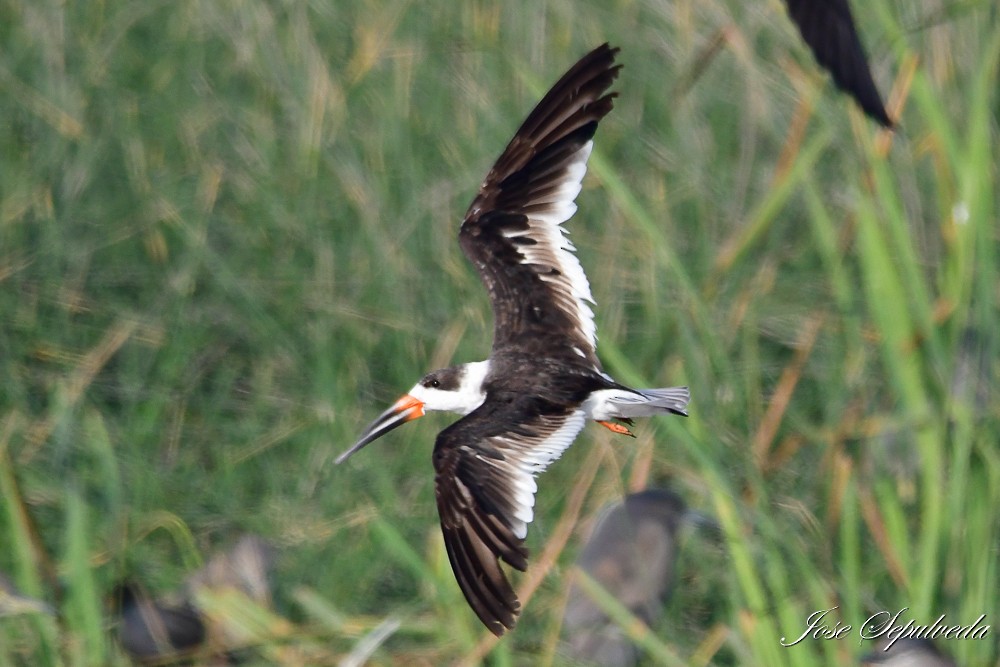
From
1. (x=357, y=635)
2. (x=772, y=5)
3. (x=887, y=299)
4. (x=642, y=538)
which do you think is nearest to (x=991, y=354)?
(x=887, y=299)

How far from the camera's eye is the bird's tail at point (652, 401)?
11.5ft

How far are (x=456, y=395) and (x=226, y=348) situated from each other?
1.72 metres

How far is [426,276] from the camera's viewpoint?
16.9ft

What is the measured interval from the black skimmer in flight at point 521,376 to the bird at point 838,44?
0.60 metres

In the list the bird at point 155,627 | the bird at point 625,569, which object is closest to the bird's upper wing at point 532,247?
the bird at point 625,569

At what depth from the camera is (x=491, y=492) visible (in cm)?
339

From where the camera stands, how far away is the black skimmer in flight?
3344 millimetres

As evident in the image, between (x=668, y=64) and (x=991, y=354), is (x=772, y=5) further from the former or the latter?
(x=991, y=354)

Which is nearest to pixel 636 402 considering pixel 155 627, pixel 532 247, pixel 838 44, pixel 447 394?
pixel 447 394
